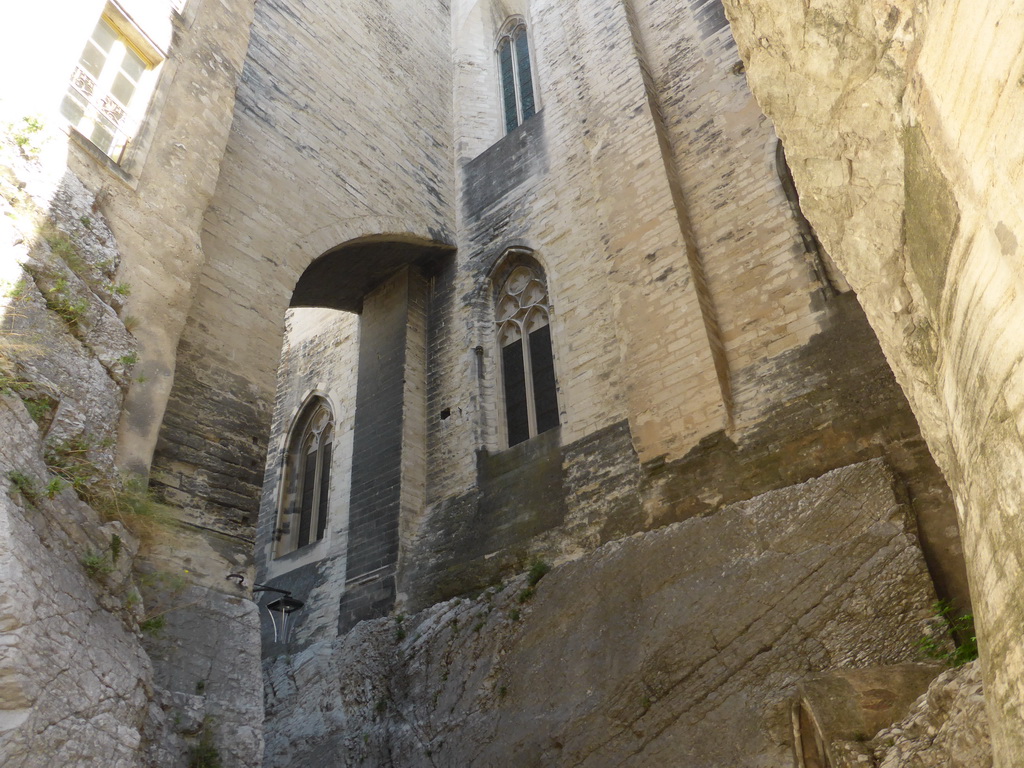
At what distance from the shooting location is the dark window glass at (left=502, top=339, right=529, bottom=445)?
25.9 feet

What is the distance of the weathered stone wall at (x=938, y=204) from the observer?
5.32 feet

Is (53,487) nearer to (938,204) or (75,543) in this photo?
(75,543)

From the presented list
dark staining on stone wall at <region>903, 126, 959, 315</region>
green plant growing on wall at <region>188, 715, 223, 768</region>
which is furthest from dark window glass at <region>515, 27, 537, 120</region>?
dark staining on stone wall at <region>903, 126, 959, 315</region>

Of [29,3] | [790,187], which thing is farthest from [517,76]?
[29,3]

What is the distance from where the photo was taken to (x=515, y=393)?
8.13 m

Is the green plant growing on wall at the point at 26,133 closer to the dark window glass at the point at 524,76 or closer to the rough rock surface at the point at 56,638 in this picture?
the rough rock surface at the point at 56,638

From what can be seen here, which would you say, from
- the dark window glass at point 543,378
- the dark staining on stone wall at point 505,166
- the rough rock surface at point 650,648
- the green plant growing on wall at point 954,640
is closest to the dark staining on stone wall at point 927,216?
the green plant growing on wall at point 954,640

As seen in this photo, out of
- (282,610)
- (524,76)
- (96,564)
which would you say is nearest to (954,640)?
(96,564)

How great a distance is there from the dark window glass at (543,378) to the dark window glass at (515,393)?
0.15 meters

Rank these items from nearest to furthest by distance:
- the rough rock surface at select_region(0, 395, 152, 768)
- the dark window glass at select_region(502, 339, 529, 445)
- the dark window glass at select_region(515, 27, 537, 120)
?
the rough rock surface at select_region(0, 395, 152, 768) → the dark window glass at select_region(502, 339, 529, 445) → the dark window glass at select_region(515, 27, 537, 120)

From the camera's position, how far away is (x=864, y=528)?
183 inches

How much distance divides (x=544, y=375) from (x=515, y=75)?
18.8 feet

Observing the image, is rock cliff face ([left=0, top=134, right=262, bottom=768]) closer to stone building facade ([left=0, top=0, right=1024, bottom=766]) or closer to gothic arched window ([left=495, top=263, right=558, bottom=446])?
stone building facade ([left=0, top=0, right=1024, bottom=766])

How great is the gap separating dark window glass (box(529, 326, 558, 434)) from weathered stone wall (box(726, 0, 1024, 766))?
4.86 metres
